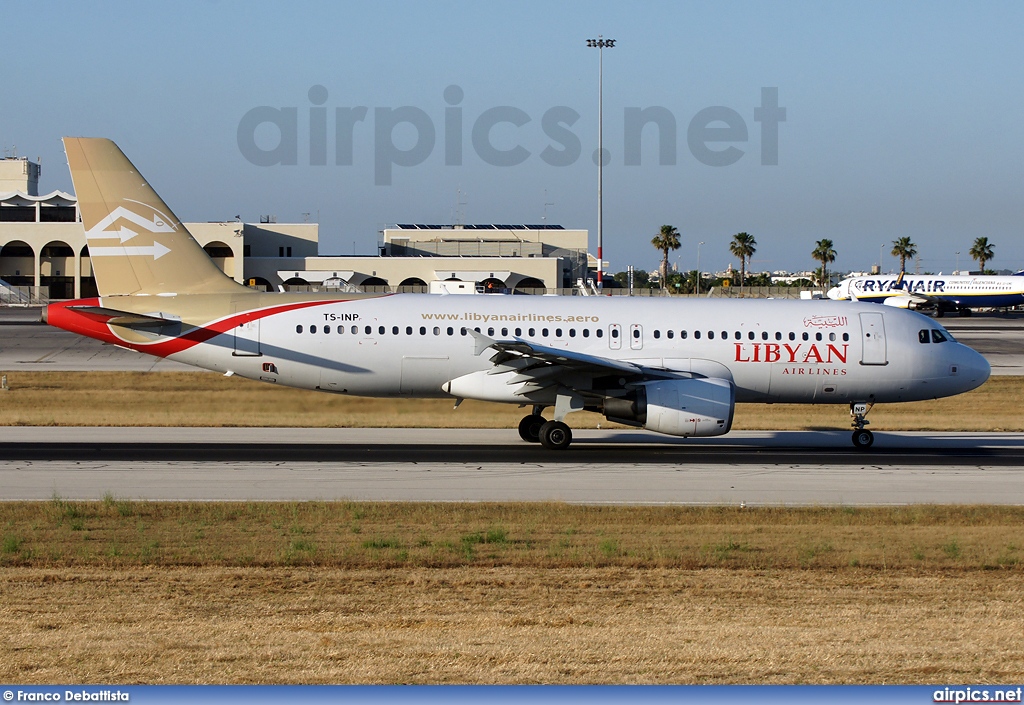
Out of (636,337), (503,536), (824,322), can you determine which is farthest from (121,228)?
(824,322)

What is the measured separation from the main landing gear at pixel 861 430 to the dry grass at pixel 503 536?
8.13m

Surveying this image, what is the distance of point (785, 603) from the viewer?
11.9 meters

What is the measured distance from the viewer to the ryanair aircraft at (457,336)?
83.4ft

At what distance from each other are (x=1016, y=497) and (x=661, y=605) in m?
11.5

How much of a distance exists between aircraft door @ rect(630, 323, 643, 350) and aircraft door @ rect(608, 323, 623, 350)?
0.89 feet

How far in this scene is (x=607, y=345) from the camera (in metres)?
26.2

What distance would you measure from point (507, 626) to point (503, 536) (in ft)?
16.0

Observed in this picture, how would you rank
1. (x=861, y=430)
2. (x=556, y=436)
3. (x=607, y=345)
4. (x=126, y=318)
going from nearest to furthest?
(x=126, y=318), (x=556, y=436), (x=607, y=345), (x=861, y=430)

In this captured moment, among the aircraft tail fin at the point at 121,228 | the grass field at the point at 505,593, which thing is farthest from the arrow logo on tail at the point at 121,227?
the grass field at the point at 505,593

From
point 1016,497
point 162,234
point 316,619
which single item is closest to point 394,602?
point 316,619

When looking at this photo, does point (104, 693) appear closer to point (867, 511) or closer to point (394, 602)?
point (394, 602)

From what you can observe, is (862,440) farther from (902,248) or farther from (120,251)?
(902,248)

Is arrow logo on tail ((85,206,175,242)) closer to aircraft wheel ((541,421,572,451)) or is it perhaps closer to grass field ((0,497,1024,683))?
grass field ((0,497,1024,683))

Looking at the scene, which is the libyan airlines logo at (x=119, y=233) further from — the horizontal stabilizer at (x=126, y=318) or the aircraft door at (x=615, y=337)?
the aircraft door at (x=615, y=337)
